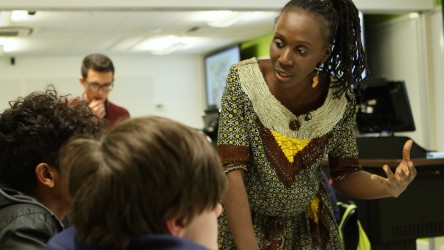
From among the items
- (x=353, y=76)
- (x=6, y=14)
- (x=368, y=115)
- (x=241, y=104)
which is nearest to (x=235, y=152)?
(x=241, y=104)

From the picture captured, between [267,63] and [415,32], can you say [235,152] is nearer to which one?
[267,63]

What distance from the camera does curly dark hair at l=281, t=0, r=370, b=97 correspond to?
1.31m

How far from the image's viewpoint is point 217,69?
9445 millimetres

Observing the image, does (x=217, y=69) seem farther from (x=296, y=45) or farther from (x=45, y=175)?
(x=45, y=175)

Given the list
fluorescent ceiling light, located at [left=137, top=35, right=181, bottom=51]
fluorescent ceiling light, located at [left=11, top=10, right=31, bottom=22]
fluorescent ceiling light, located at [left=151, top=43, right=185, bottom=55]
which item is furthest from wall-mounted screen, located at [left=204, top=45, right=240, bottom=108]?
fluorescent ceiling light, located at [left=11, top=10, right=31, bottom=22]

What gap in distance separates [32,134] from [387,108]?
2.64 meters

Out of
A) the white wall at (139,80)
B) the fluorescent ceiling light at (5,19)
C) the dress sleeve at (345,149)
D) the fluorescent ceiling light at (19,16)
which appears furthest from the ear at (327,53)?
the white wall at (139,80)

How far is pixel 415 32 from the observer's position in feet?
16.8

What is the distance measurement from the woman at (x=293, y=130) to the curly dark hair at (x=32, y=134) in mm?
334

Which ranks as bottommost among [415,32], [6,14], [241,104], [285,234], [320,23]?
[285,234]

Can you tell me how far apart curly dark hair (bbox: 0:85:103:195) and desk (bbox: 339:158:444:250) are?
158 cm

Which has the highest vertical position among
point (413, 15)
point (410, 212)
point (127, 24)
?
point (127, 24)

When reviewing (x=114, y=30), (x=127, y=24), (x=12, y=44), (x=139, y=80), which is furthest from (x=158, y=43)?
(x=12, y=44)

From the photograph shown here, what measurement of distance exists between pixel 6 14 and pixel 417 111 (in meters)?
3.94
